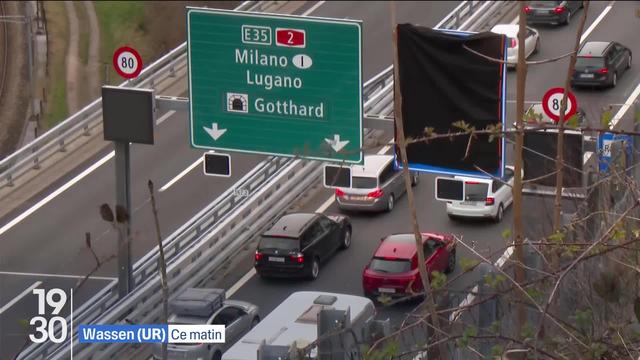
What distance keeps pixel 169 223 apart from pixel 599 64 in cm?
1383

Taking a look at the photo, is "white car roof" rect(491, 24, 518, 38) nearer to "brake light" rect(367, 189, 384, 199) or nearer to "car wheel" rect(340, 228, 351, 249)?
"brake light" rect(367, 189, 384, 199)

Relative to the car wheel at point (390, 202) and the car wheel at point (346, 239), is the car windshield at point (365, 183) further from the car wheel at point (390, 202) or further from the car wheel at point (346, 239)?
the car wheel at point (346, 239)

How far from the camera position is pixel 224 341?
26359 mm

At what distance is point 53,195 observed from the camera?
3434 cm

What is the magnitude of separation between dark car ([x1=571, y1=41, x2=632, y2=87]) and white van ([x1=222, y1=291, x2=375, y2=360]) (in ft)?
49.8

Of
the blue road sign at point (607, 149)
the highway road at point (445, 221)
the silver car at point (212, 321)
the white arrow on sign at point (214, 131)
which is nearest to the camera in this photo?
the blue road sign at point (607, 149)

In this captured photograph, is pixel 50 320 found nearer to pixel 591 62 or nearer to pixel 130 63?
pixel 130 63

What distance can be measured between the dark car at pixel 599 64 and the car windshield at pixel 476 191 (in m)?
6.47

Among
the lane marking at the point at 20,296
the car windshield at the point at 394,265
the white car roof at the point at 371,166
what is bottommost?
the lane marking at the point at 20,296

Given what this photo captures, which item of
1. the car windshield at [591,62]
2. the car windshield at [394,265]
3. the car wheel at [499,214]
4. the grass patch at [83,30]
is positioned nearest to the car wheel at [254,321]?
the car windshield at [394,265]

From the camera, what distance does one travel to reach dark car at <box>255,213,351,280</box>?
30.2m

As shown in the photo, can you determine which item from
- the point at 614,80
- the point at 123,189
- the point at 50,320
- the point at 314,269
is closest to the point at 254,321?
the point at 314,269

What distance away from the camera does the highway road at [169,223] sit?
29719 mm
